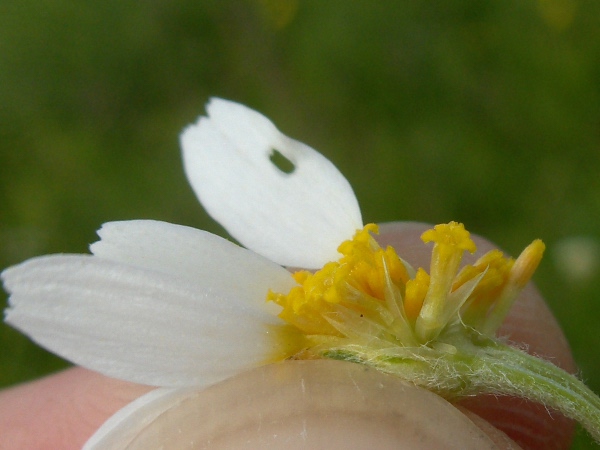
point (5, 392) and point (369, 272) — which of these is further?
point (5, 392)

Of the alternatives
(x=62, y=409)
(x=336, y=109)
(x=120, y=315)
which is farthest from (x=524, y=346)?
(x=336, y=109)

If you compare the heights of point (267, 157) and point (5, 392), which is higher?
point (267, 157)

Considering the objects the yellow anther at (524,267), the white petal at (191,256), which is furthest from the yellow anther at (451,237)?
the white petal at (191,256)

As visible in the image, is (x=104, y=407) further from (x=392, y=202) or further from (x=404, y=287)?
(x=392, y=202)

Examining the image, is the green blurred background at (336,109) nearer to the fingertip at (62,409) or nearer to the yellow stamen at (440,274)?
the fingertip at (62,409)

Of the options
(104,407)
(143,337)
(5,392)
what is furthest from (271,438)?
(5,392)

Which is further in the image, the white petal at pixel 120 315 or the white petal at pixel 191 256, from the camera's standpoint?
the white petal at pixel 191 256

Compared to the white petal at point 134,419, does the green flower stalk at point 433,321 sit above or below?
above
